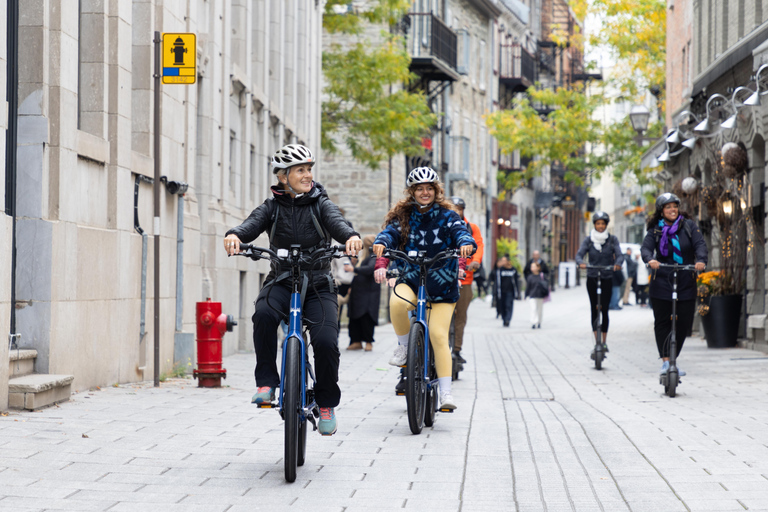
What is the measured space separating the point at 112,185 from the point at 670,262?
5190mm

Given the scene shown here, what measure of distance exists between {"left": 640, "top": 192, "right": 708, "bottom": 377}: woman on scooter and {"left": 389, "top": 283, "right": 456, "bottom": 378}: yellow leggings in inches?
135

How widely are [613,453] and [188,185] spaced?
23.0 ft

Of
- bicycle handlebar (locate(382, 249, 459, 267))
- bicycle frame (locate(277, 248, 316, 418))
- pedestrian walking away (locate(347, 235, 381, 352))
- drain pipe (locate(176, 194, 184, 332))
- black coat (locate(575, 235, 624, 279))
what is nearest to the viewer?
bicycle frame (locate(277, 248, 316, 418))

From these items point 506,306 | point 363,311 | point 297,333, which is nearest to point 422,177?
point 297,333

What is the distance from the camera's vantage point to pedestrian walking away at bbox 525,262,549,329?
82.2 ft

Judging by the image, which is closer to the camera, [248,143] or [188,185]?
[188,185]

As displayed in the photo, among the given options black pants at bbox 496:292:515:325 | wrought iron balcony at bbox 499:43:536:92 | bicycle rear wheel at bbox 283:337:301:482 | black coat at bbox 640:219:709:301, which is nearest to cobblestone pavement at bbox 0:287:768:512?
bicycle rear wheel at bbox 283:337:301:482

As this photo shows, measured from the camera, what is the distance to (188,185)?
12.9 metres

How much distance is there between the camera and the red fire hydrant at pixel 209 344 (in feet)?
34.9

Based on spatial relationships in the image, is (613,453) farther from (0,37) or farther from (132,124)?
(132,124)

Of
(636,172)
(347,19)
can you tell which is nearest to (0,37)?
(347,19)

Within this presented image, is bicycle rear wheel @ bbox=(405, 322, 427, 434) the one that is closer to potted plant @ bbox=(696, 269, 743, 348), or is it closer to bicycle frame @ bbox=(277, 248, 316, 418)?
bicycle frame @ bbox=(277, 248, 316, 418)

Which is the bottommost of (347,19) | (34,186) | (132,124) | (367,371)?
(367,371)

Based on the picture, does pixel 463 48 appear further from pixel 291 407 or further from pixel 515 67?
pixel 291 407
